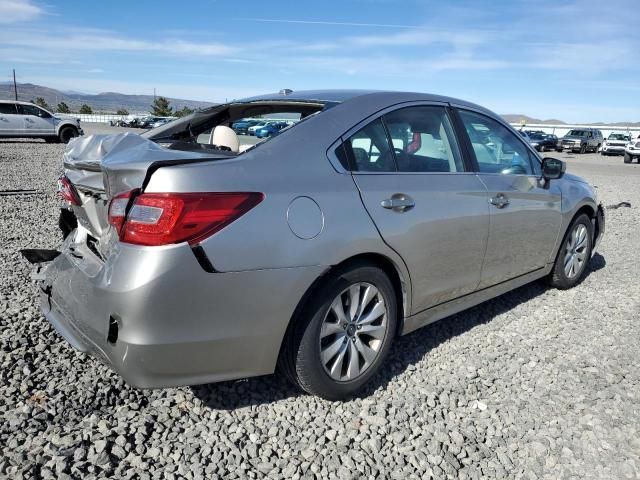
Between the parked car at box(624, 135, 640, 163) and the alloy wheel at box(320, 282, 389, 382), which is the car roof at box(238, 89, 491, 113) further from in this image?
the parked car at box(624, 135, 640, 163)

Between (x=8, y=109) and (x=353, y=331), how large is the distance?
80.5 ft

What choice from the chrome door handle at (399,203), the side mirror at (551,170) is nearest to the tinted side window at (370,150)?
the chrome door handle at (399,203)

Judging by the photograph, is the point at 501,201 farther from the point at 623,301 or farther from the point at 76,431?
the point at 76,431

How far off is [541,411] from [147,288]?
2145mm

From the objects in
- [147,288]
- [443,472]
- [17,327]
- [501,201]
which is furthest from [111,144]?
[501,201]

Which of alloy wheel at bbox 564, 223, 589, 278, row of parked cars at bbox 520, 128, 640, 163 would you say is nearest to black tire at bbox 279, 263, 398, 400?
alloy wheel at bbox 564, 223, 589, 278

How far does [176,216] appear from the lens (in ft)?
6.97

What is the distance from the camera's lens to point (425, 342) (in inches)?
142

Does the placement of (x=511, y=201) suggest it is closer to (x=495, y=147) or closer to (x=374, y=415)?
(x=495, y=147)

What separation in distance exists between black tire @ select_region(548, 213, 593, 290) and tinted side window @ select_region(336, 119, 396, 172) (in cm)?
238

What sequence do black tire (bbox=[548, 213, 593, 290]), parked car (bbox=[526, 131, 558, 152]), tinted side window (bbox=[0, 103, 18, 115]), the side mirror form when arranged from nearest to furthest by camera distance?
the side mirror < black tire (bbox=[548, 213, 593, 290]) < tinted side window (bbox=[0, 103, 18, 115]) < parked car (bbox=[526, 131, 558, 152])

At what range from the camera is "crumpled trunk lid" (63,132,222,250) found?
2.23m

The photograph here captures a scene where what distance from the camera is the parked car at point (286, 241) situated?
2170 millimetres

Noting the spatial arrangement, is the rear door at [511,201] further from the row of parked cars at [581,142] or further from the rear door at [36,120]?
the row of parked cars at [581,142]
